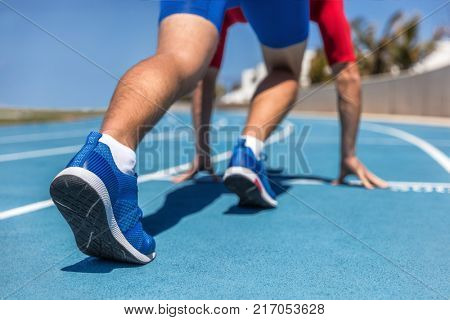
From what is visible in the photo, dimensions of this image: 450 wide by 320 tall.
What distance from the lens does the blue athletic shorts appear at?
→ 2152 millimetres

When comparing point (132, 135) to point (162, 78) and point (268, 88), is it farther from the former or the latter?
point (268, 88)

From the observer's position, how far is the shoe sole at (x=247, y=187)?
256cm

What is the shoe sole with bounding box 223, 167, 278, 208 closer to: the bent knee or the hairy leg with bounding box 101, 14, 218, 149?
the hairy leg with bounding box 101, 14, 218, 149

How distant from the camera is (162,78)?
1862 millimetres

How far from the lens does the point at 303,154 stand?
6.30 m

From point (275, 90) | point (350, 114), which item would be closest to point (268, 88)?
point (275, 90)

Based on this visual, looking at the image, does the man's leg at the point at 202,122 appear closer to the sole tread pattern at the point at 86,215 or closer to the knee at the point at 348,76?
the knee at the point at 348,76

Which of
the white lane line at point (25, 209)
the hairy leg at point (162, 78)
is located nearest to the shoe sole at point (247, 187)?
the hairy leg at point (162, 78)

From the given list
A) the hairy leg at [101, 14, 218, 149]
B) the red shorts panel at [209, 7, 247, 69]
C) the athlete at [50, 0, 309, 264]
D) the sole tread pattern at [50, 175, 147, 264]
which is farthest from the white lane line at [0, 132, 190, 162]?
the sole tread pattern at [50, 175, 147, 264]

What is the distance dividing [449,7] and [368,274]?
1747 millimetres

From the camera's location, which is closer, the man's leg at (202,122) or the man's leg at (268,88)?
the man's leg at (268,88)

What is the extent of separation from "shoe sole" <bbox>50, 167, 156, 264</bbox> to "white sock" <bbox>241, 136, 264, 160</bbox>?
103 cm

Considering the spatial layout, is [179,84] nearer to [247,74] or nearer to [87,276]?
[87,276]
